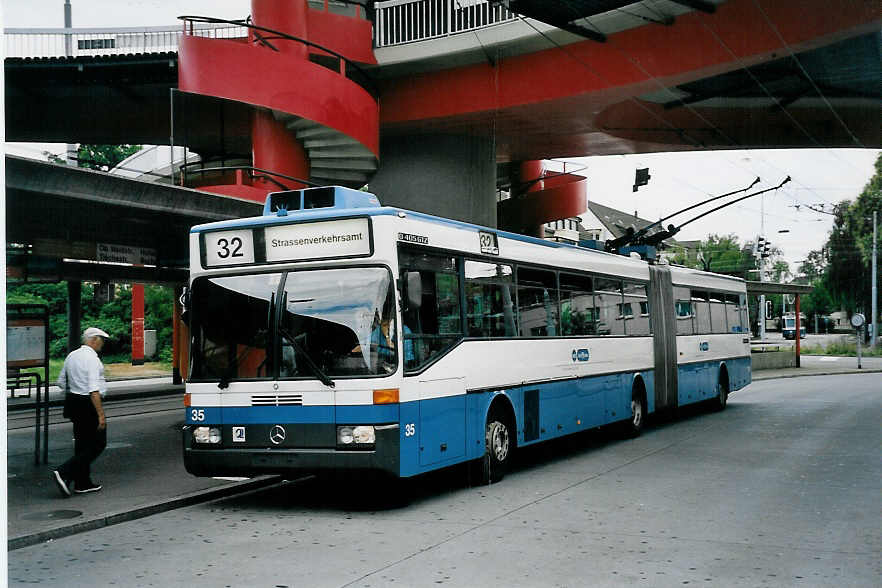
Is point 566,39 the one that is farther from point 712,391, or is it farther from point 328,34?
point 712,391

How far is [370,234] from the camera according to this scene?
375 inches

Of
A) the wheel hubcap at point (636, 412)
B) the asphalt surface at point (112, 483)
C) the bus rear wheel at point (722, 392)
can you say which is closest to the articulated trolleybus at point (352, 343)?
the asphalt surface at point (112, 483)

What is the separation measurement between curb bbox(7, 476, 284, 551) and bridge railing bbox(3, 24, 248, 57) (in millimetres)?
17987

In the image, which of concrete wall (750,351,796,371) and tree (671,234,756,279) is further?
tree (671,234,756,279)

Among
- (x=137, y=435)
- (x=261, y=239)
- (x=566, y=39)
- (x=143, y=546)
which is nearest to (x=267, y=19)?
(x=566, y=39)

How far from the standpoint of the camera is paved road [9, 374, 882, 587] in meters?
6.93

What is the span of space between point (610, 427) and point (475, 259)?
7.99 metres

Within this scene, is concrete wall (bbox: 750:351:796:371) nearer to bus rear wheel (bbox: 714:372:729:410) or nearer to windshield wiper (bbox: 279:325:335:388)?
bus rear wheel (bbox: 714:372:729:410)

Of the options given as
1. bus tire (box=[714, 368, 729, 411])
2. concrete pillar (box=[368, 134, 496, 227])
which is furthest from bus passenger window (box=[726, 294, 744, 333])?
concrete pillar (box=[368, 134, 496, 227])

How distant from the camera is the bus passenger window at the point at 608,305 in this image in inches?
605

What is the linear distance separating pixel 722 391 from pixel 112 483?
15.6 metres

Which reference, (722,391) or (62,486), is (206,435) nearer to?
(62,486)

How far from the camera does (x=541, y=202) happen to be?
4134 centimetres

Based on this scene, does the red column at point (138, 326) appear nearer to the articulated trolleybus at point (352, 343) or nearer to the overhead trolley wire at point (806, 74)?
the overhead trolley wire at point (806, 74)
